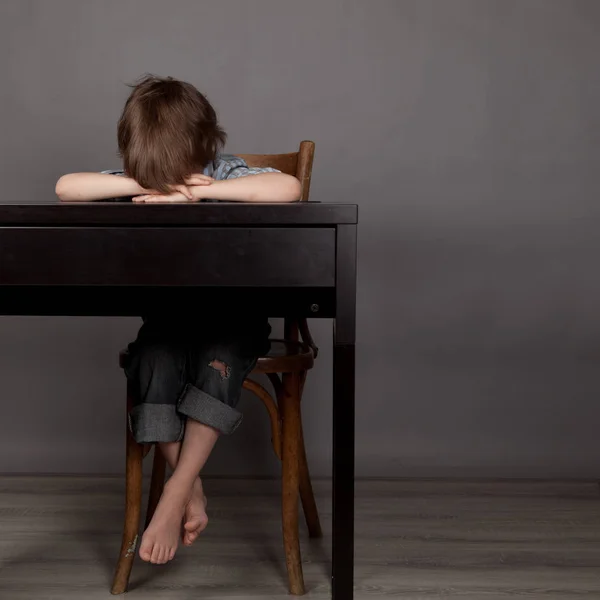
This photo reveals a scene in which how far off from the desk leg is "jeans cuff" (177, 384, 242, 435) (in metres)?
0.25

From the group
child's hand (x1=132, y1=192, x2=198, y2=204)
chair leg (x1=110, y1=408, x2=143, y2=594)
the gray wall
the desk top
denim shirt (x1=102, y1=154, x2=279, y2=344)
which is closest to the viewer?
the desk top

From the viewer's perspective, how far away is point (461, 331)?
254 cm

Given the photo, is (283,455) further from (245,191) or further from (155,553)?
(245,191)

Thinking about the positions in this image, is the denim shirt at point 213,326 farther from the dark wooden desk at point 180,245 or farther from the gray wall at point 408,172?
the gray wall at point 408,172

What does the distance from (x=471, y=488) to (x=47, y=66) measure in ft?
5.45

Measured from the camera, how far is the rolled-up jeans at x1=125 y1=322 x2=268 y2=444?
4.88ft

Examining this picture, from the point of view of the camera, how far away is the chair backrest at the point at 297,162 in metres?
1.88

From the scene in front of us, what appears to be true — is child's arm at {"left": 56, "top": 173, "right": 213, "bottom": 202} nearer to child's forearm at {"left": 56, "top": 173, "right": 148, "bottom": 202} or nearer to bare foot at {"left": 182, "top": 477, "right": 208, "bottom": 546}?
child's forearm at {"left": 56, "top": 173, "right": 148, "bottom": 202}

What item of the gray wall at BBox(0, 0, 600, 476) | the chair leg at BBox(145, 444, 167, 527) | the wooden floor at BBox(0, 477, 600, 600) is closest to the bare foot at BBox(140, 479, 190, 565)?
the wooden floor at BBox(0, 477, 600, 600)

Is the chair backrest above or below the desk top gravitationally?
below

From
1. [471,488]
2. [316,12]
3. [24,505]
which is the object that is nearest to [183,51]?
[316,12]

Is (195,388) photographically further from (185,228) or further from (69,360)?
(69,360)

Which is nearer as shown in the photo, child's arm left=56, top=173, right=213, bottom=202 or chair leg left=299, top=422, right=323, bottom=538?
child's arm left=56, top=173, right=213, bottom=202

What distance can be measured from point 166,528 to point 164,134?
25.8 inches
